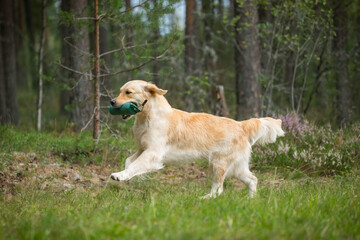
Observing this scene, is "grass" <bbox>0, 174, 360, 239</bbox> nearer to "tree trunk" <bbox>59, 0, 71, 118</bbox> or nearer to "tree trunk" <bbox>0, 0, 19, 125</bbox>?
"tree trunk" <bbox>59, 0, 71, 118</bbox>

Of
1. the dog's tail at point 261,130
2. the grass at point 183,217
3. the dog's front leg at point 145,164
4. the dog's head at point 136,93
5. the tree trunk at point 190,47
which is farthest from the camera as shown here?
A: the tree trunk at point 190,47

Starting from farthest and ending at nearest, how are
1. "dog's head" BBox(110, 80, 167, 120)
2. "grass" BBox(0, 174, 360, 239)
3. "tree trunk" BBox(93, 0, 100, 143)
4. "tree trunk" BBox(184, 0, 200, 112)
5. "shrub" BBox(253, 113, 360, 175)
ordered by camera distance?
"tree trunk" BBox(184, 0, 200, 112)
"tree trunk" BBox(93, 0, 100, 143)
"shrub" BBox(253, 113, 360, 175)
"dog's head" BBox(110, 80, 167, 120)
"grass" BBox(0, 174, 360, 239)

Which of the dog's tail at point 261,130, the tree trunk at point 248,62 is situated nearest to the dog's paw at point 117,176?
the dog's tail at point 261,130

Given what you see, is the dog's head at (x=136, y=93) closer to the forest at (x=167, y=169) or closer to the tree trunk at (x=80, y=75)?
the forest at (x=167, y=169)

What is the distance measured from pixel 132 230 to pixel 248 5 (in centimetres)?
818

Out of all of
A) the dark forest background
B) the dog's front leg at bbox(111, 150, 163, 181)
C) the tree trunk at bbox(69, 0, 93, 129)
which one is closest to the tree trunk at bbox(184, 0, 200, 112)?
the dark forest background

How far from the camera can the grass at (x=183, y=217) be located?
304 cm

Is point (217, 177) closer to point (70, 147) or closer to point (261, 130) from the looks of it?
point (261, 130)

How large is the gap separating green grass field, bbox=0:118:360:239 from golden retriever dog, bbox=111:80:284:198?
1.39 feet

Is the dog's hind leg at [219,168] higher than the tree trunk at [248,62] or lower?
lower

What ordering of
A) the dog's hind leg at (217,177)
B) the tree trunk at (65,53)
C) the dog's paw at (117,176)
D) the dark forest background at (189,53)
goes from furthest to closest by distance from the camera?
the tree trunk at (65,53) < the dark forest background at (189,53) < the dog's hind leg at (217,177) < the dog's paw at (117,176)

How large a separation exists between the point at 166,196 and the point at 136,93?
60.9 inches

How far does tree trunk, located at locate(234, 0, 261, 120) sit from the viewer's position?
9906 millimetres

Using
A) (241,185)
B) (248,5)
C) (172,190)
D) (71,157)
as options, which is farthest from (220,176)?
(248,5)
